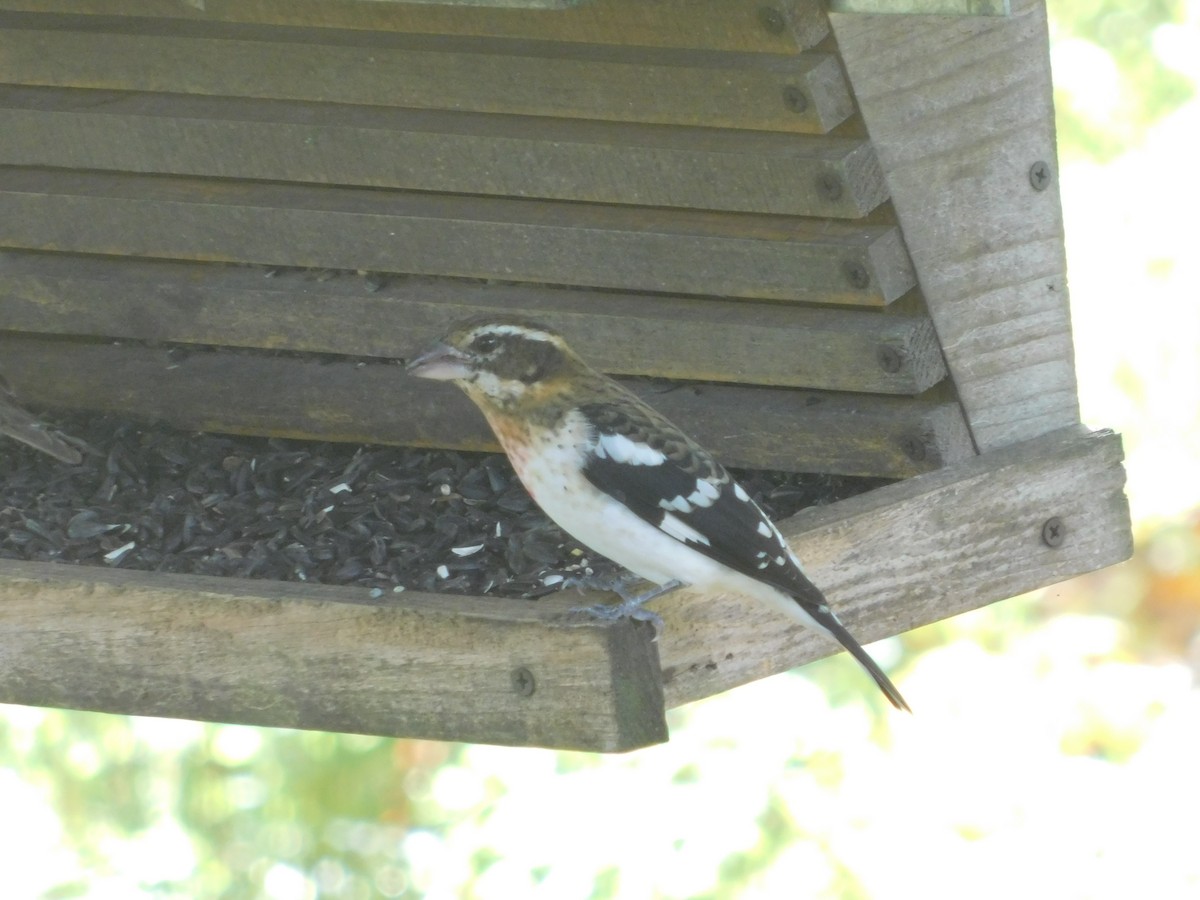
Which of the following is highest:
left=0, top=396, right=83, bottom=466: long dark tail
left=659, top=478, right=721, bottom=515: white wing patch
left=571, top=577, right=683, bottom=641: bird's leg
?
left=0, top=396, right=83, bottom=466: long dark tail

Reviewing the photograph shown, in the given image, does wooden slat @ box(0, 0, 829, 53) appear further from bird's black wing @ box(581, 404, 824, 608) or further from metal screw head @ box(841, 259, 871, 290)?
bird's black wing @ box(581, 404, 824, 608)

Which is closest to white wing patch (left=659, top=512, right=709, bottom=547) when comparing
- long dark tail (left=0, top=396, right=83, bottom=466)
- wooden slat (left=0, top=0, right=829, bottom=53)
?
wooden slat (left=0, top=0, right=829, bottom=53)

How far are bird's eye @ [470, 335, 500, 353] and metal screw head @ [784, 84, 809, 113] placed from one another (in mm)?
652

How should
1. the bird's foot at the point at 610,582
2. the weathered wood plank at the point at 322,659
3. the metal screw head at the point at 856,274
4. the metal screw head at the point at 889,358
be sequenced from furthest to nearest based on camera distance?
the metal screw head at the point at 889,358 → the metal screw head at the point at 856,274 → the bird's foot at the point at 610,582 → the weathered wood plank at the point at 322,659

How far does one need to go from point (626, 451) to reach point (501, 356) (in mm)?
293

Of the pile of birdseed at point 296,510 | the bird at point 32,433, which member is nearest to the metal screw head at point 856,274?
the pile of birdseed at point 296,510

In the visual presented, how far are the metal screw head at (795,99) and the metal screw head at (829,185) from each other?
129mm

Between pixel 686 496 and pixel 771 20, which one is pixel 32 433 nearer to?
pixel 686 496

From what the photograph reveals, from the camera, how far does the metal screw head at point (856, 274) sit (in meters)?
3.37

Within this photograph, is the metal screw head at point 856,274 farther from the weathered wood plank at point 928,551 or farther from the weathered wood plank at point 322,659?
the weathered wood plank at point 322,659

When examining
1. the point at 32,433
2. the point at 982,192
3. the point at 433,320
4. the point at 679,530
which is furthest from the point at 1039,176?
the point at 32,433

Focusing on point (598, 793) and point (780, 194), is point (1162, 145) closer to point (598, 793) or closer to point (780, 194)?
point (598, 793)

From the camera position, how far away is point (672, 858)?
4.98m

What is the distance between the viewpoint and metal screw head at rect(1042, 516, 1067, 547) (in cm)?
355
